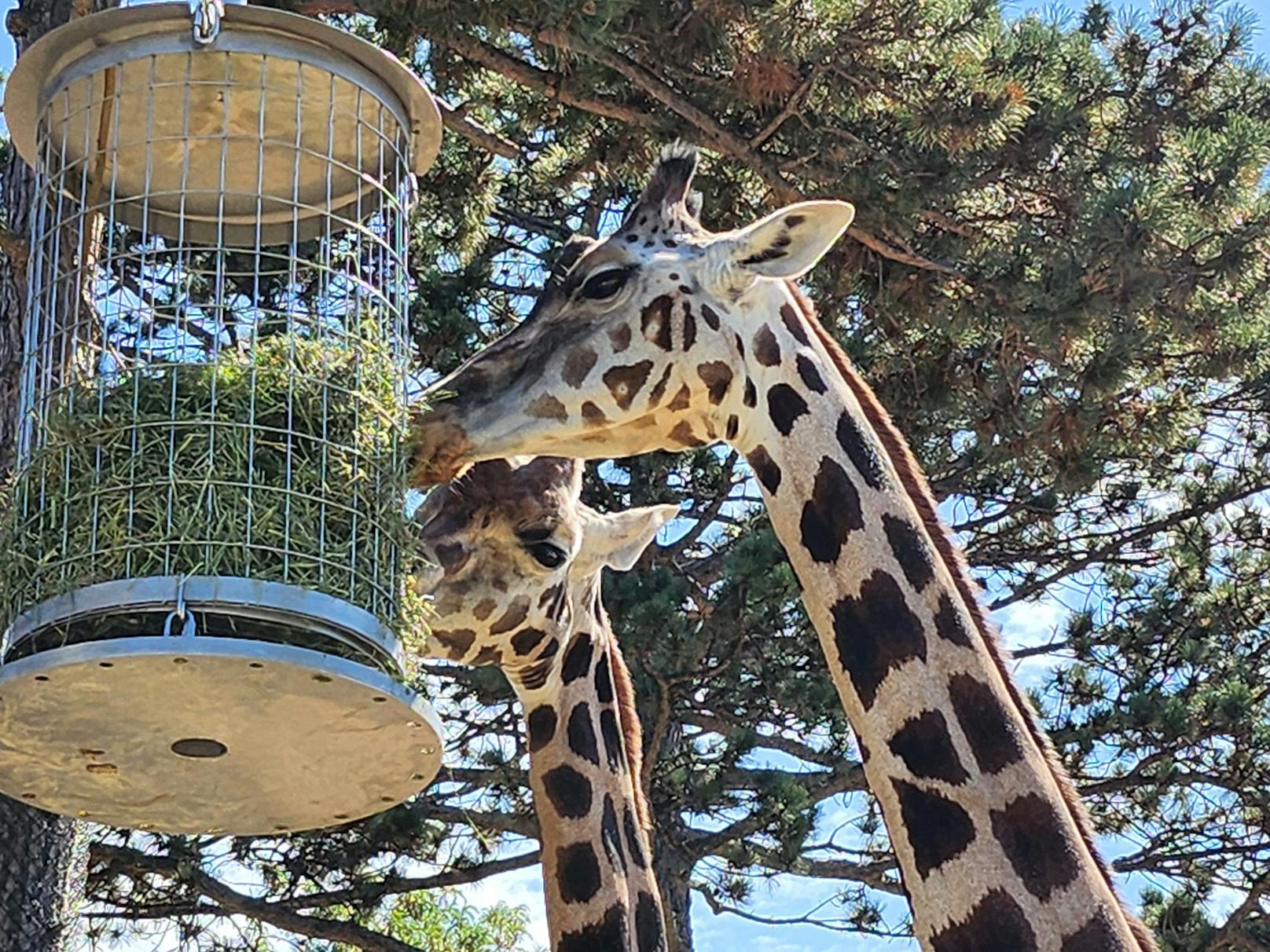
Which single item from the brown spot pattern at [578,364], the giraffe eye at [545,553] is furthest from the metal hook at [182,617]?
the giraffe eye at [545,553]

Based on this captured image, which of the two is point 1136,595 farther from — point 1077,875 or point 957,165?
point 1077,875

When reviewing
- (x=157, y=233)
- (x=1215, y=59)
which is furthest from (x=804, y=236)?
(x=1215, y=59)

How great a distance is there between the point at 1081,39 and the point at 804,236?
2994mm

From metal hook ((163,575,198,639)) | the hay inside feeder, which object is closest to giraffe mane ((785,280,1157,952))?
the hay inside feeder

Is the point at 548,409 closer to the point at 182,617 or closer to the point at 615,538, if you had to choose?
the point at 615,538

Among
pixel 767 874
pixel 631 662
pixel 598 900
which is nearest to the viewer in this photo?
pixel 598 900

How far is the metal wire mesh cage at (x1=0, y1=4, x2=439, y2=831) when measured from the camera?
4301 millimetres

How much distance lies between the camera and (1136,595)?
39.0 feet

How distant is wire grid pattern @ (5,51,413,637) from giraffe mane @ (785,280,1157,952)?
1355 millimetres

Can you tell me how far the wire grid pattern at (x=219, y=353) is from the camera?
440 centimetres

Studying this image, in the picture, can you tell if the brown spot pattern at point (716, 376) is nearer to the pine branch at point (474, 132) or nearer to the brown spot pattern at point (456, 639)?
the brown spot pattern at point (456, 639)

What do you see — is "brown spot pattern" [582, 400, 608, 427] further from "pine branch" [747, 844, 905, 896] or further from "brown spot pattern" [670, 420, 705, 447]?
"pine branch" [747, 844, 905, 896]

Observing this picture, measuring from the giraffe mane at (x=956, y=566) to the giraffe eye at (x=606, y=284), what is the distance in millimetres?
470

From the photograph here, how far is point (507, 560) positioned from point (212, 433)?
2.70 meters
